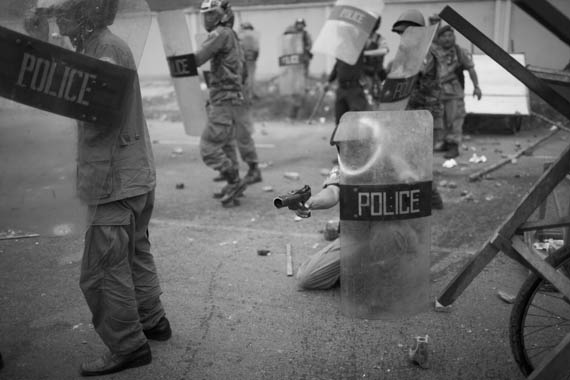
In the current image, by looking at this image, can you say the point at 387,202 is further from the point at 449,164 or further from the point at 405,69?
the point at 449,164

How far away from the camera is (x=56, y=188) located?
2.69 m

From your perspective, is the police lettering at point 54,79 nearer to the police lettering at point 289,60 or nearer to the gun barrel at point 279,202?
the gun barrel at point 279,202

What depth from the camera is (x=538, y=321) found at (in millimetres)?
3523

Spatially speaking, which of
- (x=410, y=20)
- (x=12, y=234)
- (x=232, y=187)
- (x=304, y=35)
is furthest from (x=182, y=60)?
(x=304, y=35)

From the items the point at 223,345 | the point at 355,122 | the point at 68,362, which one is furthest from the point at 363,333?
the point at 68,362

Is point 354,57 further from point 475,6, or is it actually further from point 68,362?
point 475,6

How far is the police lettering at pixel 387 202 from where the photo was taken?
3296mm

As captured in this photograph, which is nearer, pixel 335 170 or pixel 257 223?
pixel 335 170

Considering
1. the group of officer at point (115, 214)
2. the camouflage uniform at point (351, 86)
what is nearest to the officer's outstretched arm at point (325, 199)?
the group of officer at point (115, 214)

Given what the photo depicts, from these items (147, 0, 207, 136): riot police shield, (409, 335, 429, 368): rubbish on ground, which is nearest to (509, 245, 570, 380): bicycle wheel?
(409, 335, 429, 368): rubbish on ground

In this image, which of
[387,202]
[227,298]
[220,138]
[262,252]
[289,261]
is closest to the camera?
[387,202]

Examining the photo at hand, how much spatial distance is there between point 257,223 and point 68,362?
268 centimetres

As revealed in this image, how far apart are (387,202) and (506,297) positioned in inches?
47.3

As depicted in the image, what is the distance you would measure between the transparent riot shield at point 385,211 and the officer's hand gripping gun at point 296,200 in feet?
1.18
